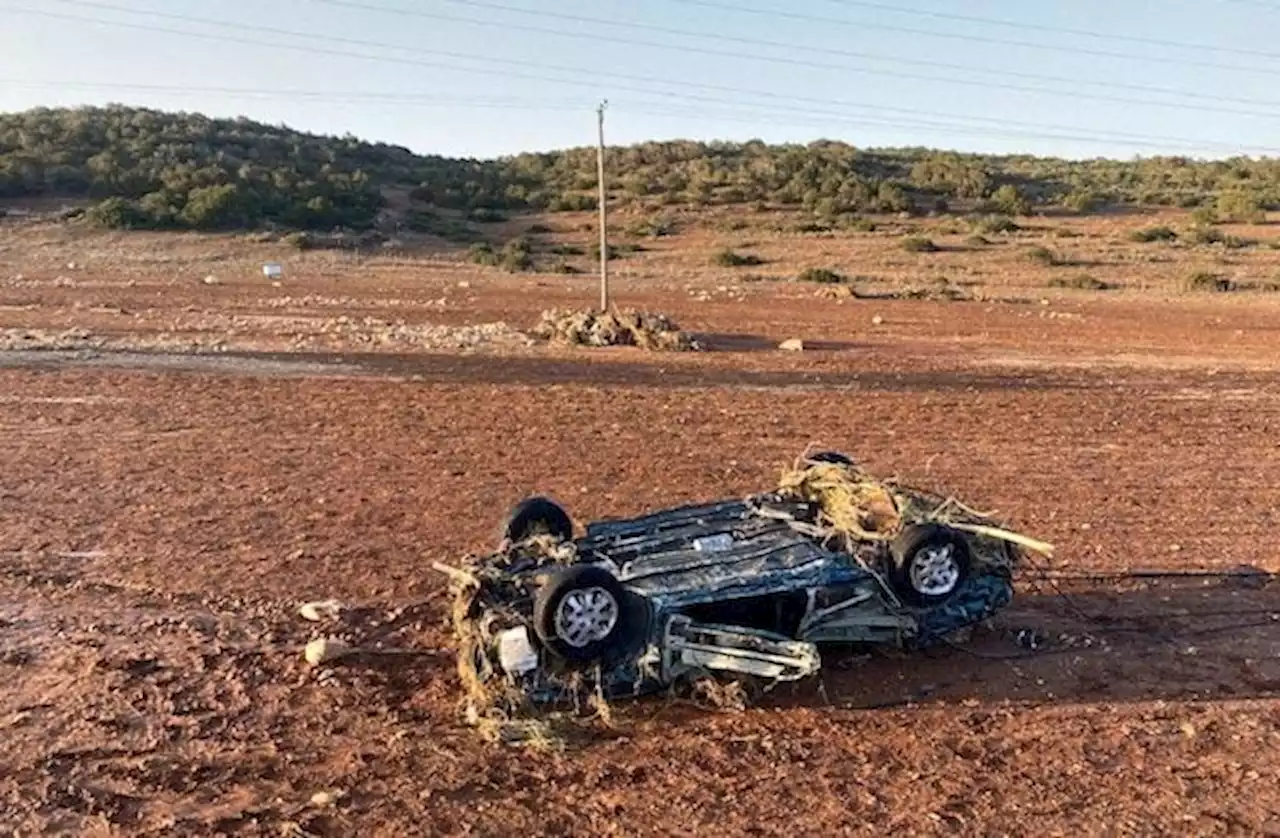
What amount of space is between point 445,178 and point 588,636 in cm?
5654

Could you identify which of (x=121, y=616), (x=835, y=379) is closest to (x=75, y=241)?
(x=835, y=379)

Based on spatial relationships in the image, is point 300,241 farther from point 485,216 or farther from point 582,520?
point 582,520

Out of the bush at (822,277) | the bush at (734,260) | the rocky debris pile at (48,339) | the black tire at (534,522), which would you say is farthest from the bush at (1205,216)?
the black tire at (534,522)

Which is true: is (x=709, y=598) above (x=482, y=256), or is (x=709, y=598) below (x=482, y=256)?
below

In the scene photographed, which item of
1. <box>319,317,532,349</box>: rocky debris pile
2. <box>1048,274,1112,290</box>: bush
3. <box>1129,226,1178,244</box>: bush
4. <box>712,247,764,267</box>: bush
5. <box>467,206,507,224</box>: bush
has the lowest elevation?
<box>319,317,532,349</box>: rocky debris pile

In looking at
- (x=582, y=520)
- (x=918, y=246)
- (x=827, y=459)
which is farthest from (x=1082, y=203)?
(x=827, y=459)

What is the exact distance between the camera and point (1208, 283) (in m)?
32.6

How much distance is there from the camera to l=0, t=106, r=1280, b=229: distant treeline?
46469 mm

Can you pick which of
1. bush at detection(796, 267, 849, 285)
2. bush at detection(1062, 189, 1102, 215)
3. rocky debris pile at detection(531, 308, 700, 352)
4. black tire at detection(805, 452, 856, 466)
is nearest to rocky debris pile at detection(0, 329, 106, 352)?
rocky debris pile at detection(531, 308, 700, 352)

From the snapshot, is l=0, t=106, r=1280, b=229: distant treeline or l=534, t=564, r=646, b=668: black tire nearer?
l=534, t=564, r=646, b=668: black tire

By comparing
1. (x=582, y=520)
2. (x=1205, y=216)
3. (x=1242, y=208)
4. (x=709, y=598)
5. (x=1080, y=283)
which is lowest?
(x=582, y=520)

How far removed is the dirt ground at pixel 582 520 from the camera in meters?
5.55

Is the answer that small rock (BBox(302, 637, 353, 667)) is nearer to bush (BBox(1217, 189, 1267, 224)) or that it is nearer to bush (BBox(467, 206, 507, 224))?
bush (BBox(467, 206, 507, 224))

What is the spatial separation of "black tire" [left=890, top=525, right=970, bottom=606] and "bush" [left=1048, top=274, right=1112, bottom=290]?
27948 mm
